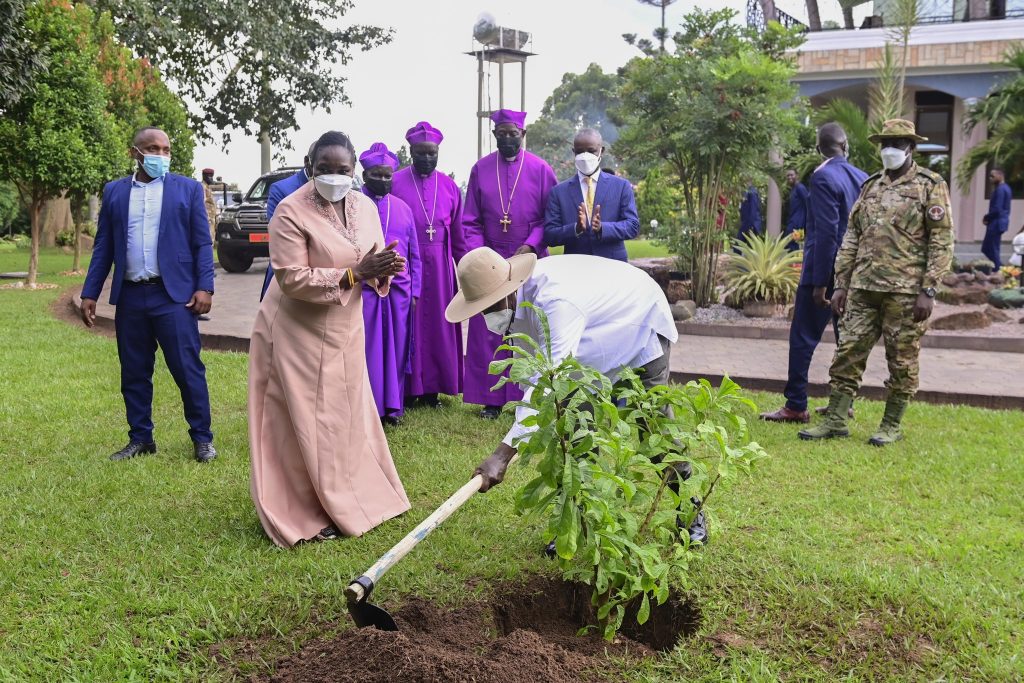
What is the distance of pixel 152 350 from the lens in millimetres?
6109

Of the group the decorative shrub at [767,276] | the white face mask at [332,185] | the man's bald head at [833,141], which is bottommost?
the decorative shrub at [767,276]

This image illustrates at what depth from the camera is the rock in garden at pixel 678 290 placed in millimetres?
13422

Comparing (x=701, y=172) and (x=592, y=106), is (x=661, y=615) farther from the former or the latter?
(x=592, y=106)

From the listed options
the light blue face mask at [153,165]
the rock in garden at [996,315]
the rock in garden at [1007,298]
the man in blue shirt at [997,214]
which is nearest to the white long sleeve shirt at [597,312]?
the light blue face mask at [153,165]

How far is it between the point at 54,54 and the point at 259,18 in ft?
31.9

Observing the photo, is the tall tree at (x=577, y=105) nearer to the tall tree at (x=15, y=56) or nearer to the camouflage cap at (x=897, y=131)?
the tall tree at (x=15, y=56)

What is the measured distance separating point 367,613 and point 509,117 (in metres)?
4.71

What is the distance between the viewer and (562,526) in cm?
334

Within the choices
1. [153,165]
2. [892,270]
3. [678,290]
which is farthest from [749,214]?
[153,165]

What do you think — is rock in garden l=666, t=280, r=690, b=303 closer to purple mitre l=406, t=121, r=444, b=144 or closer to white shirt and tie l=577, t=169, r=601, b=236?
white shirt and tie l=577, t=169, r=601, b=236

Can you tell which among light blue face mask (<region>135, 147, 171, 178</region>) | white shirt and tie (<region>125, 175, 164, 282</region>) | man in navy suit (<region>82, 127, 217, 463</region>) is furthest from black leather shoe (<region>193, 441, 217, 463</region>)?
light blue face mask (<region>135, 147, 171, 178</region>)

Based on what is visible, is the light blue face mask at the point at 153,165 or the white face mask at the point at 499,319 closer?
the white face mask at the point at 499,319

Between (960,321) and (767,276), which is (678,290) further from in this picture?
(960,321)

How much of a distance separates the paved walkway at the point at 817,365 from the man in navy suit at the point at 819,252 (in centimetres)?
82
